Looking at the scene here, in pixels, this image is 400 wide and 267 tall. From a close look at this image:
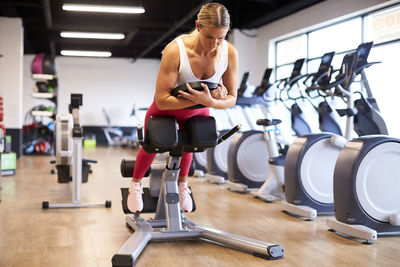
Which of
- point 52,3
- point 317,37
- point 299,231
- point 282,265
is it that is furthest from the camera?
point 52,3

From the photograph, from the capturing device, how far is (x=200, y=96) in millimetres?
2449

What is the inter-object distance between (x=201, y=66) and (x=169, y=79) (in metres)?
0.20

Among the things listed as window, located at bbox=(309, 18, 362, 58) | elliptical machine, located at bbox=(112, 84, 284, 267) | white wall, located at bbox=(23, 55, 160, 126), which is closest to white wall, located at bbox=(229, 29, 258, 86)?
window, located at bbox=(309, 18, 362, 58)

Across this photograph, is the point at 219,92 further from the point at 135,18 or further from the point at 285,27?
the point at 135,18

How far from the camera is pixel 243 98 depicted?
5.88 metres

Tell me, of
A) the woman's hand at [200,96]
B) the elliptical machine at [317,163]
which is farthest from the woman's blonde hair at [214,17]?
the elliptical machine at [317,163]

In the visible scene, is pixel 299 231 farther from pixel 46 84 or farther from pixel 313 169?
pixel 46 84

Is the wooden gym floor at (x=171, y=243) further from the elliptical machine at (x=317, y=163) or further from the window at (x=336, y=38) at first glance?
the window at (x=336, y=38)

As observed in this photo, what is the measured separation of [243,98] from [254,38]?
4527 millimetres

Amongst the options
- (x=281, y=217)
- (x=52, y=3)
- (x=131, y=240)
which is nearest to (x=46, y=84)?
(x=52, y=3)

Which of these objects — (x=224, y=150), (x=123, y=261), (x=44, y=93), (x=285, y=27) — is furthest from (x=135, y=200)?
(x=285, y=27)

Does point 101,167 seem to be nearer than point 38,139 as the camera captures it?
Yes

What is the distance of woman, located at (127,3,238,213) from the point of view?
2.46m

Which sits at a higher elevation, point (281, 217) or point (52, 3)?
point (52, 3)
